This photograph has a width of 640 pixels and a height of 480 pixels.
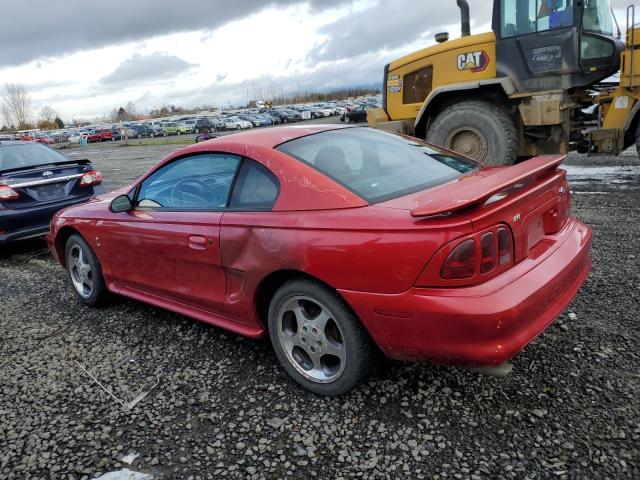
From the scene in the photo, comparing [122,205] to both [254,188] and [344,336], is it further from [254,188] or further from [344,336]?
[344,336]

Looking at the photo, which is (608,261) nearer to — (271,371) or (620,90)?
(271,371)

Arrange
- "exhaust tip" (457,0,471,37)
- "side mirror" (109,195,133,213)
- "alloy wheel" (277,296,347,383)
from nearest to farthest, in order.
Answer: "alloy wheel" (277,296,347,383), "side mirror" (109,195,133,213), "exhaust tip" (457,0,471,37)

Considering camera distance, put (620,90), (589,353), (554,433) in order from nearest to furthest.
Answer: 1. (554,433)
2. (589,353)
3. (620,90)

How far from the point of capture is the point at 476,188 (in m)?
2.42

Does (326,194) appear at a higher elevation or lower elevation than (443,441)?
higher

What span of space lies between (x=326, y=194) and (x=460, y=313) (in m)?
0.92

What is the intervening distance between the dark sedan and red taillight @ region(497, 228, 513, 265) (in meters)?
5.78

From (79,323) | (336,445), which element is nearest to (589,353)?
(336,445)

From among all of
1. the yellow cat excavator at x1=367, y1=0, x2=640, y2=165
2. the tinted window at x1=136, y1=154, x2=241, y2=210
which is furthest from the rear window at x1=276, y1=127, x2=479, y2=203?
the yellow cat excavator at x1=367, y1=0, x2=640, y2=165

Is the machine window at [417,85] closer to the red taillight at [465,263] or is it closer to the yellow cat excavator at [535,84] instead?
the yellow cat excavator at [535,84]

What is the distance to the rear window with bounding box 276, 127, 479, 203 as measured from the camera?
8.91ft

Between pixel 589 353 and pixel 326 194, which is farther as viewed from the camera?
pixel 589 353

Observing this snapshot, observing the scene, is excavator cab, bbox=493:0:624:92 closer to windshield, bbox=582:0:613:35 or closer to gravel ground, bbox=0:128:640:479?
windshield, bbox=582:0:613:35

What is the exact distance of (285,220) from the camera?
2.68m
